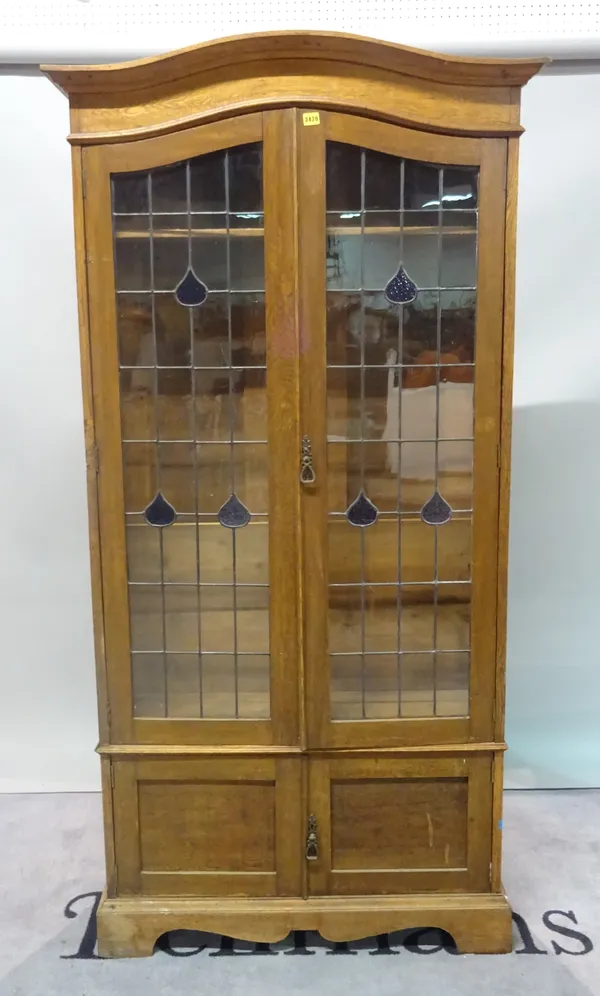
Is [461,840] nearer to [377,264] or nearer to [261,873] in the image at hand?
[261,873]

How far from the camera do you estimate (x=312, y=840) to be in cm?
188

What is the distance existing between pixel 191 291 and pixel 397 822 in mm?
1330

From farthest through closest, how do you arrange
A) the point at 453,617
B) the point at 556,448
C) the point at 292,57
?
1. the point at 556,448
2. the point at 453,617
3. the point at 292,57

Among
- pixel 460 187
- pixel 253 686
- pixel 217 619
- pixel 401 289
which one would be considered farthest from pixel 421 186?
pixel 253 686

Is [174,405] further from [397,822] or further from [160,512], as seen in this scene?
[397,822]

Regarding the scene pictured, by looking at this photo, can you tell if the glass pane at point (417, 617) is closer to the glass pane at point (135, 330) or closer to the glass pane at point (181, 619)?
the glass pane at point (181, 619)

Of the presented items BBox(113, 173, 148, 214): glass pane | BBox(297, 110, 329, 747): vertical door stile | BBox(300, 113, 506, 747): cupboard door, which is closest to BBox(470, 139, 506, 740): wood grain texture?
BBox(300, 113, 506, 747): cupboard door

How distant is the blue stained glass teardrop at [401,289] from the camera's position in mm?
1779

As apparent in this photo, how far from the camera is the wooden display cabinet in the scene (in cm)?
170

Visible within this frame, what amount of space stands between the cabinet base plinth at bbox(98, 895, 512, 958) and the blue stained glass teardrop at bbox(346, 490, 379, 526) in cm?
90

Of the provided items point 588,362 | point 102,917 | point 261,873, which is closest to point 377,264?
point 588,362

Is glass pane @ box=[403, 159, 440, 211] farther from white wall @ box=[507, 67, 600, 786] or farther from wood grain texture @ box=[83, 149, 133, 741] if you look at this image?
white wall @ box=[507, 67, 600, 786]

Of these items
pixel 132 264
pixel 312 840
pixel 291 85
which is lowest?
pixel 312 840

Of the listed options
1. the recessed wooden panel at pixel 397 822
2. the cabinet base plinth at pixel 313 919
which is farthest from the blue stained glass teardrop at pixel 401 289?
the cabinet base plinth at pixel 313 919
